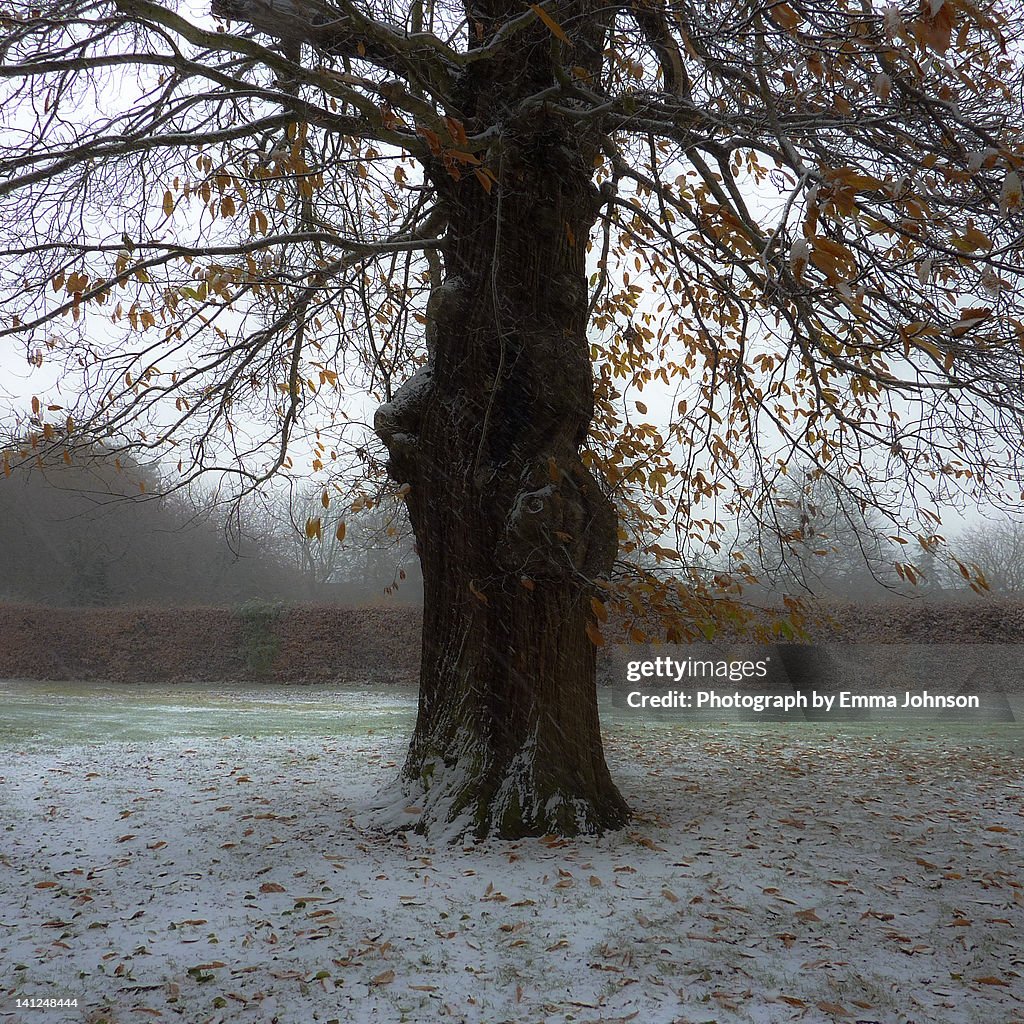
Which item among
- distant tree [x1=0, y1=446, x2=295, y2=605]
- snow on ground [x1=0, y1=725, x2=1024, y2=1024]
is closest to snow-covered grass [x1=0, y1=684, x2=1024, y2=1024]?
snow on ground [x1=0, y1=725, x2=1024, y2=1024]

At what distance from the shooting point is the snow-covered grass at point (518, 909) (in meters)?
2.96

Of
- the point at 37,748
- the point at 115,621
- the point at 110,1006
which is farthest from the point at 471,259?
the point at 115,621

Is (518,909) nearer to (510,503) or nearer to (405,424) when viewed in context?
(510,503)

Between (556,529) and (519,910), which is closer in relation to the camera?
(519,910)

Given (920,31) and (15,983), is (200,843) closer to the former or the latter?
(15,983)

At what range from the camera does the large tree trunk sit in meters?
4.76

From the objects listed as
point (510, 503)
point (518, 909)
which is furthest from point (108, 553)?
point (518, 909)

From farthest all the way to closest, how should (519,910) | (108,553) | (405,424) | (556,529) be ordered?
(108,553)
(405,424)
(556,529)
(519,910)

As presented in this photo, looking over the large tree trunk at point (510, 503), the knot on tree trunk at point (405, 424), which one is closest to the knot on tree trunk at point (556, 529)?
the large tree trunk at point (510, 503)

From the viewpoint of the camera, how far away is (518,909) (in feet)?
12.3

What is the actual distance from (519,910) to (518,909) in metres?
0.01

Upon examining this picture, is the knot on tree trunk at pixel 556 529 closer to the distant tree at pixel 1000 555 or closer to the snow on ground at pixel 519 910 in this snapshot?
the snow on ground at pixel 519 910

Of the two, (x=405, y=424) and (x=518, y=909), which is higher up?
(x=405, y=424)

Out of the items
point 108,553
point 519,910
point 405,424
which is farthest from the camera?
point 108,553
